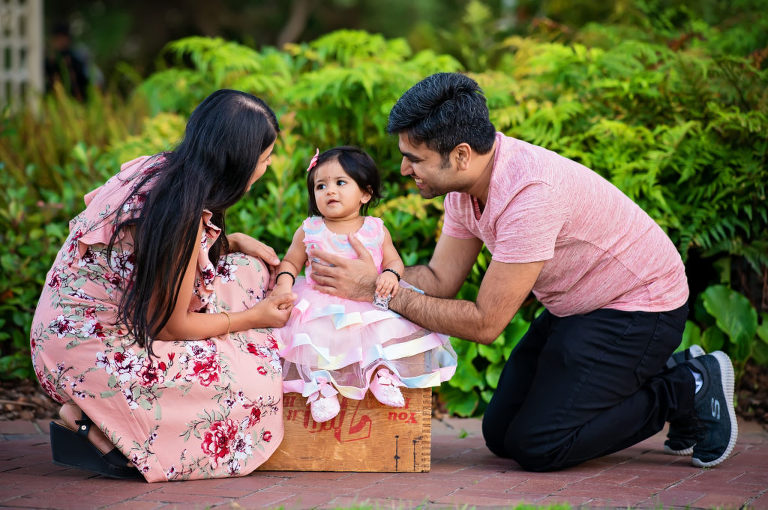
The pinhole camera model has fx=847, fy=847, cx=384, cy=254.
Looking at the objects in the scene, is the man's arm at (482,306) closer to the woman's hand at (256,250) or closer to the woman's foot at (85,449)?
the woman's hand at (256,250)

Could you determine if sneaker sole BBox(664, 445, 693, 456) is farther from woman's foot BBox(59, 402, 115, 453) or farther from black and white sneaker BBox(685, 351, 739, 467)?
woman's foot BBox(59, 402, 115, 453)

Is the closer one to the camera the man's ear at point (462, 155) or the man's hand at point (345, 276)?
the man's ear at point (462, 155)

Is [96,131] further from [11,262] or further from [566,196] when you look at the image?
[566,196]

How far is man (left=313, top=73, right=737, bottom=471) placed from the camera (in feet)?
10.3

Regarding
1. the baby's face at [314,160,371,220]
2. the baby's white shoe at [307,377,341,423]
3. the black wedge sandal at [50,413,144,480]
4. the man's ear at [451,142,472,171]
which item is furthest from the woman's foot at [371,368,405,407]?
the black wedge sandal at [50,413,144,480]

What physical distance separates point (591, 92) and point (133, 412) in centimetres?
323

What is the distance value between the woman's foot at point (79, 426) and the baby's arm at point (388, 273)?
1129 mm

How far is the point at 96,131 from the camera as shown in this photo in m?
6.33

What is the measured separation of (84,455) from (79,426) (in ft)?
0.37

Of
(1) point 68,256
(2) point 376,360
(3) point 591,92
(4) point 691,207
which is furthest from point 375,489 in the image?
(3) point 591,92

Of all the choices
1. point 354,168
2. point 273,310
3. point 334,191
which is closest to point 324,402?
point 273,310

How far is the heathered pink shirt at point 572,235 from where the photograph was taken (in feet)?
10.2

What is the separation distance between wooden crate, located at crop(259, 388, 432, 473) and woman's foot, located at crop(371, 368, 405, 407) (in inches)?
3.5

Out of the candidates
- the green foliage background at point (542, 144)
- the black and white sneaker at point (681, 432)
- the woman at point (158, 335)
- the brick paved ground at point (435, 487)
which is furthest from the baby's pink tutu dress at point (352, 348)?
the green foliage background at point (542, 144)
